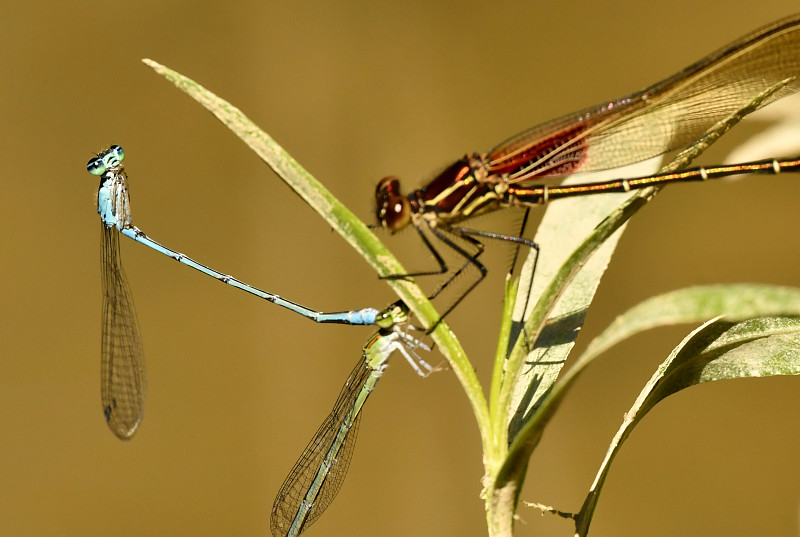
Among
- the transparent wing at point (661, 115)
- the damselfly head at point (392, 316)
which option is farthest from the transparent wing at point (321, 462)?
the transparent wing at point (661, 115)

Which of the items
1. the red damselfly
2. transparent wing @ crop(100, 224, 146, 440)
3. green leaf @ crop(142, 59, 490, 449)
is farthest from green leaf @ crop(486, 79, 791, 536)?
transparent wing @ crop(100, 224, 146, 440)

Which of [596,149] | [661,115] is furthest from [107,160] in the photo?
[661,115]

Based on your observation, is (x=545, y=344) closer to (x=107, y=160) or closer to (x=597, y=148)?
(x=597, y=148)

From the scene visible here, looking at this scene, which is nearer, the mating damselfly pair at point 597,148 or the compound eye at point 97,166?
the mating damselfly pair at point 597,148

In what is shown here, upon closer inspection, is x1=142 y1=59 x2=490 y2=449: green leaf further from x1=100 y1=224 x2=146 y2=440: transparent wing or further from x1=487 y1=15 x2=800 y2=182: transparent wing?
x1=100 y1=224 x2=146 y2=440: transparent wing

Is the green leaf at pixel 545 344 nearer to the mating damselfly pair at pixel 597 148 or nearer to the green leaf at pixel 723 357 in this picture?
the green leaf at pixel 723 357

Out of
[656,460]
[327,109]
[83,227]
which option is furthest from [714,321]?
[327,109]

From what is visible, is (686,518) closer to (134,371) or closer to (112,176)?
(134,371)
